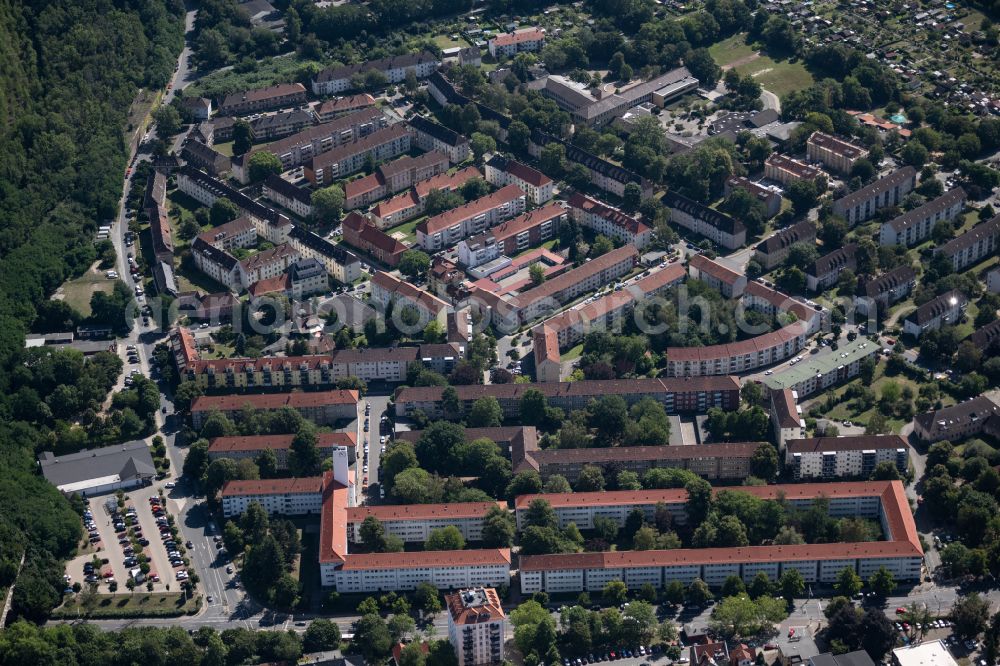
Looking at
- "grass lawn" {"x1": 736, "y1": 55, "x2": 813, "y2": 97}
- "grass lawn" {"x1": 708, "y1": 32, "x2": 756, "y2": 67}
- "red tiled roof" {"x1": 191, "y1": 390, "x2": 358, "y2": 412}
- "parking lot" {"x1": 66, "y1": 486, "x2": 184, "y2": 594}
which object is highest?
"red tiled roof" {"x1": 191, "y1": 390, "x2": 358, "y2": 412}

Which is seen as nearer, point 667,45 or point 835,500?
point 835,500

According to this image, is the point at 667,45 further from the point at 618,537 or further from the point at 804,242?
the point at 618,537

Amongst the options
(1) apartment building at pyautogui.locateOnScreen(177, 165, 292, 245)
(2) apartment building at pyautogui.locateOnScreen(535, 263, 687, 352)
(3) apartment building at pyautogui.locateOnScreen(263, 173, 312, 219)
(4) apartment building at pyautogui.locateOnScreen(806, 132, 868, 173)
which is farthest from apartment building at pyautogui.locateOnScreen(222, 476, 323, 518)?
(4) apartment building at pyautogui.locateOnScreen(806, 132, 868, 173)

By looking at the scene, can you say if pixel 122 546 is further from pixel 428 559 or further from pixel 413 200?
pixel 413 200

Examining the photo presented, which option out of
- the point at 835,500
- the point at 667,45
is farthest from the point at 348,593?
the point at 667,45

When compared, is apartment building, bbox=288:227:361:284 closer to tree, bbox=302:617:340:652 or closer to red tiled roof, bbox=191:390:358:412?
red tiled roof, bbox=191:390:358:412

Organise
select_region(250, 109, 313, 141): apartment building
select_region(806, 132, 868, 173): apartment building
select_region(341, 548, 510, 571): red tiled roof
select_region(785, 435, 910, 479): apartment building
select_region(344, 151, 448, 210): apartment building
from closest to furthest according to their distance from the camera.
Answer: select_region(341, 548, 510, 571): red tiled roof → select_region(785, 435, 910, 479): apartment building → select_region(344, 151, 448, 210): apartment building → select_region(806, 132, 868, 173): apartment building → select_region(250, 109, 313, 141): apartment building

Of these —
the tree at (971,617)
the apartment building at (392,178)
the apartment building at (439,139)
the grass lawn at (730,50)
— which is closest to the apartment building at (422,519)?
the tree at (971,617)
